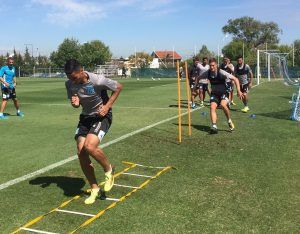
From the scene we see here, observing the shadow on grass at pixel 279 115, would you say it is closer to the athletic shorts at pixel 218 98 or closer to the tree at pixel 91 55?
the athletic shorts at pixel 218 98

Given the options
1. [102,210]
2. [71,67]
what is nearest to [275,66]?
[71,67]

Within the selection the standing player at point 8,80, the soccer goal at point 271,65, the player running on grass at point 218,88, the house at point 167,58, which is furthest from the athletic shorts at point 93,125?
the house at point 167,58

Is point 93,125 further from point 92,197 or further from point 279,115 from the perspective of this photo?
point 279,115

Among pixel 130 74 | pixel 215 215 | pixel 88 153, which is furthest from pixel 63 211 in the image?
pixel 130 74

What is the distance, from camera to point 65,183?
259 inches

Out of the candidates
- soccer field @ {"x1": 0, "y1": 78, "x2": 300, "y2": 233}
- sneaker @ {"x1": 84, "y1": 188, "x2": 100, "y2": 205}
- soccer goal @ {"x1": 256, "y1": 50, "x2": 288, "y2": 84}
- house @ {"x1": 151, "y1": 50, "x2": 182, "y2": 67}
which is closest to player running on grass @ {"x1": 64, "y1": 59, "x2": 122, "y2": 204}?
sneaker @ {"x1": 84, "y1": 188, "x2": 100, "y2": 205}

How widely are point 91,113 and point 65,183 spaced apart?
1.32 m

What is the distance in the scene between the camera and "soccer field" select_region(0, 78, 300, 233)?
500 cm

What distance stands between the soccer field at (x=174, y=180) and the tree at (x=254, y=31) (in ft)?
363

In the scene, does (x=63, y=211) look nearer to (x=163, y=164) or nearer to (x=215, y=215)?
(x=215, y=215)

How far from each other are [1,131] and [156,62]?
113m

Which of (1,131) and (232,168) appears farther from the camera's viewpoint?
(1,131)

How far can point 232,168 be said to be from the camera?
7.35 metres

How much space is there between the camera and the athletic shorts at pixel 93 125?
5828mm
